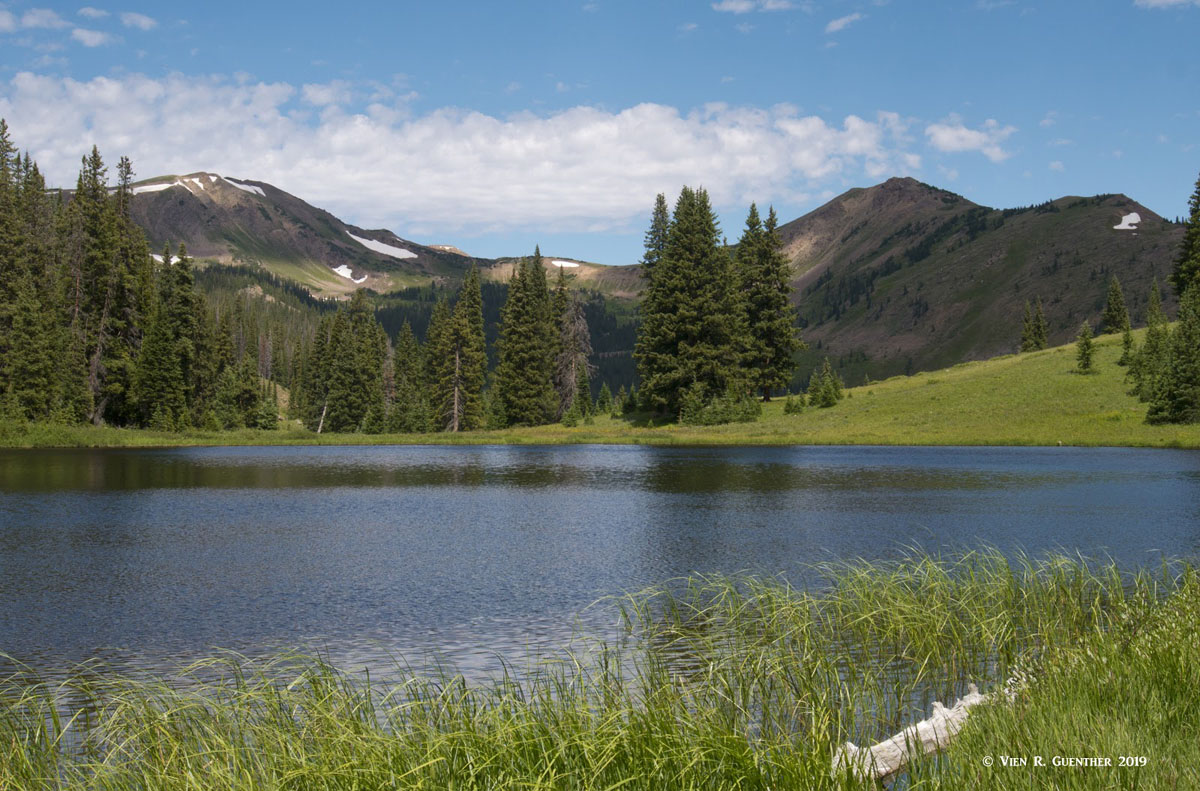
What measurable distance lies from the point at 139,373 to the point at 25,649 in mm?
78487

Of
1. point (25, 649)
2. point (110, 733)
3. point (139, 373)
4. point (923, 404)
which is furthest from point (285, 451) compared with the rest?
point (110, 733)

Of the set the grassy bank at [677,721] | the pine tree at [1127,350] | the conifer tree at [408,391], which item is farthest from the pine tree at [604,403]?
the grassy bank at [677,721]

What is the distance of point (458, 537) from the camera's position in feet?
82.6

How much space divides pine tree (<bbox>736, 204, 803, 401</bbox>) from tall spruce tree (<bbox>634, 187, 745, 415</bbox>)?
205 cm

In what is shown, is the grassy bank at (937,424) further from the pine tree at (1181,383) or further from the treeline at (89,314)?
the treeline at (89,314)

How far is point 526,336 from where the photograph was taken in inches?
3652

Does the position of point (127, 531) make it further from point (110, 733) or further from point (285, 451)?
point (285, 451)

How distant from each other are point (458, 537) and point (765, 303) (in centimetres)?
6282

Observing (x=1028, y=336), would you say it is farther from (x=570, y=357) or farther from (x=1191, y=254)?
(x=570, y=357)

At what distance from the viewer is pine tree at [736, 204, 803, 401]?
268ft

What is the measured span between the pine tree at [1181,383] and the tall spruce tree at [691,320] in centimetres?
3264

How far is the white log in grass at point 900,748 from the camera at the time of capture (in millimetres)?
6348

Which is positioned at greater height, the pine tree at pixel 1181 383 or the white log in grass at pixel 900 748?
the pine tree at pixel 1181 383

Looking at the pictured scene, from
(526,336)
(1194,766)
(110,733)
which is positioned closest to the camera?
(1194,766)
